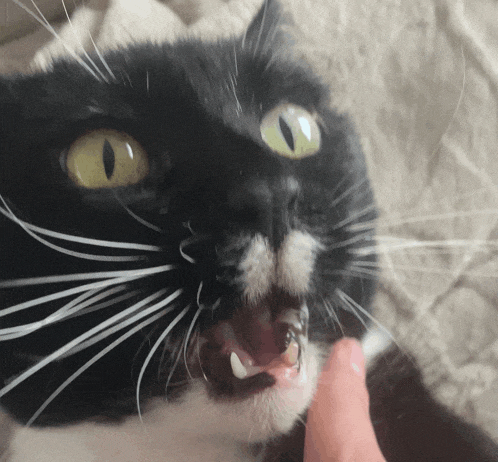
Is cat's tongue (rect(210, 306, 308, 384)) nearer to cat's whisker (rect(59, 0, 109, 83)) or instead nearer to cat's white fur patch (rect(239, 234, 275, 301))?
cat's white fur patch (rect(239, 234, 275, 301))

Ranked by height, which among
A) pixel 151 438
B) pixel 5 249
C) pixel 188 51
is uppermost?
pixel 188 51

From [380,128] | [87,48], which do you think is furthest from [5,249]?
[380,128]

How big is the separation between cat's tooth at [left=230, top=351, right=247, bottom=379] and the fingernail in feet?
0.30

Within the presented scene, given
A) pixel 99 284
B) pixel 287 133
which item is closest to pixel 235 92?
pixel 287 133

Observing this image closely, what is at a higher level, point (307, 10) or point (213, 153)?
point (307, 10)

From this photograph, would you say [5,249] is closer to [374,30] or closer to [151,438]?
[151,438]

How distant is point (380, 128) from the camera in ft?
1.11

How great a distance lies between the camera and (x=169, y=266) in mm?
238

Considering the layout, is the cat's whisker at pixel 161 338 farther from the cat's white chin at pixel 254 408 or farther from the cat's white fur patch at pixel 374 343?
the cat's white fur patch at pixel 374 343

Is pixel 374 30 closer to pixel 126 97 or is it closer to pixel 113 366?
pixel 126 97

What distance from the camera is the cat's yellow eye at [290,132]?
0.29 m

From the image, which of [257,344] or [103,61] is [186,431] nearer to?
[257,344]

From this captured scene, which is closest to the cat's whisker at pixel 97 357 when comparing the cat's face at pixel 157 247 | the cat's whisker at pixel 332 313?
the cat's face at pixel 157 247

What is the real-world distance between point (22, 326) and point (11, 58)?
19 centimetres
